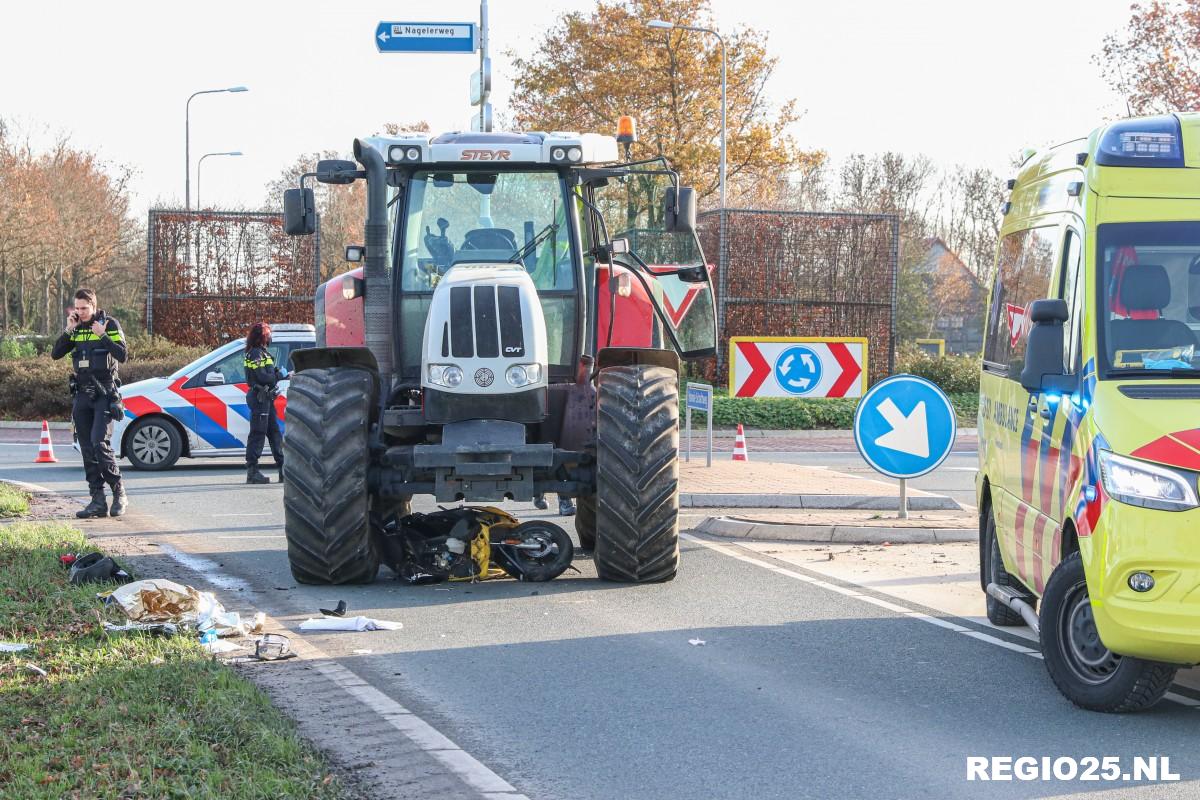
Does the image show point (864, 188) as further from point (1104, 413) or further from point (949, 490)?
point (1104, 413)

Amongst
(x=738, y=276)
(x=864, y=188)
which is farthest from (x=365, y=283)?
(x=864, y=188)

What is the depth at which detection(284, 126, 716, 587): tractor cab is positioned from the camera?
10000 mm

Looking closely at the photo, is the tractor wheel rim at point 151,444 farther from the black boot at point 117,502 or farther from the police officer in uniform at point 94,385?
the police officer in uniform at point 94,385

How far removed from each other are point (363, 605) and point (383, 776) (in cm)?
394

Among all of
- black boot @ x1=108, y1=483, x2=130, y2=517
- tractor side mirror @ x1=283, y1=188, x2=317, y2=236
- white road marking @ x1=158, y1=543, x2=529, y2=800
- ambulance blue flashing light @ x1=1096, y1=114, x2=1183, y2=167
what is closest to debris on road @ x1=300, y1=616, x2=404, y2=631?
white road marking @ x1=158, y1=543, x2=529, y2=800

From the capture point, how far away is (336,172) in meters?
10.5

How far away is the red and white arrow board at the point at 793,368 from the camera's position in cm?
1628

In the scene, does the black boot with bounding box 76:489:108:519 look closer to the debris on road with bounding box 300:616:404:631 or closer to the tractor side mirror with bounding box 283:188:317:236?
the tractor side mirror with bounding box 283:188:317:236

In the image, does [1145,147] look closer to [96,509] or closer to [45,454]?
[96,509]

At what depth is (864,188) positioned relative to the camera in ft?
205

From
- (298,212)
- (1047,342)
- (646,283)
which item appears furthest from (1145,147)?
(298,212)

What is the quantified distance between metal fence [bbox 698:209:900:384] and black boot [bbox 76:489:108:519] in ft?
63.1

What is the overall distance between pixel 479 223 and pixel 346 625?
11.6 feet

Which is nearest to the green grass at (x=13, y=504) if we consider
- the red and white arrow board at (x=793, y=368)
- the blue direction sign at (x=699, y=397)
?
the red and white arrow board at (x=793, y=368)
